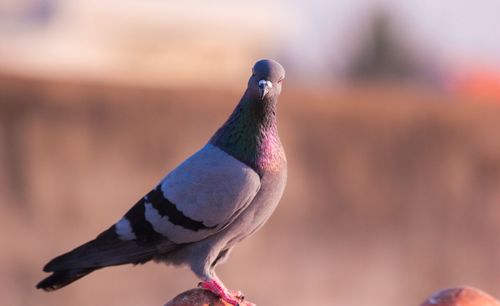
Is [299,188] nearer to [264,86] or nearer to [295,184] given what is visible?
[295,184]

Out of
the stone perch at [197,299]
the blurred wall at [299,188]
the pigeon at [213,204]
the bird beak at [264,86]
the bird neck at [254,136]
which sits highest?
the bird beak at [264,86]

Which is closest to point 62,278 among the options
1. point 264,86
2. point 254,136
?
point 254,136

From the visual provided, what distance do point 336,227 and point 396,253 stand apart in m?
0.78

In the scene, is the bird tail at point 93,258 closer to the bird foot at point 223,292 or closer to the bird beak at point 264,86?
the bird foot at point 223,292

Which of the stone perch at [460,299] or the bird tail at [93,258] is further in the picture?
the bird tail at [93,258]

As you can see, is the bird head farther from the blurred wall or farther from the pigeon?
the blurred wall

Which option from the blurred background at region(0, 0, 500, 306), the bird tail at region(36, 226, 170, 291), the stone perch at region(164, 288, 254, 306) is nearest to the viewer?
the stone perch at region(164, 288, 254, 306)

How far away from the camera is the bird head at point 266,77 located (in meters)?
3.78

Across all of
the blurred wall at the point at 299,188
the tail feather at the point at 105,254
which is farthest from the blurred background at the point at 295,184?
the tail feather at the point at 105,254

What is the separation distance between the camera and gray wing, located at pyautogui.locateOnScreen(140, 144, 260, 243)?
3.95m

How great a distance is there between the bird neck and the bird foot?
0.47m

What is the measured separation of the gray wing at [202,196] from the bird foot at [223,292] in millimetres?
186

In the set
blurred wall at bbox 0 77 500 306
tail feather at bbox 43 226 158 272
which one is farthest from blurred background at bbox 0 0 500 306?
tail feather at bbox 43 226 158 272

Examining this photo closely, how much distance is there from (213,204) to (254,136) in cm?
31
